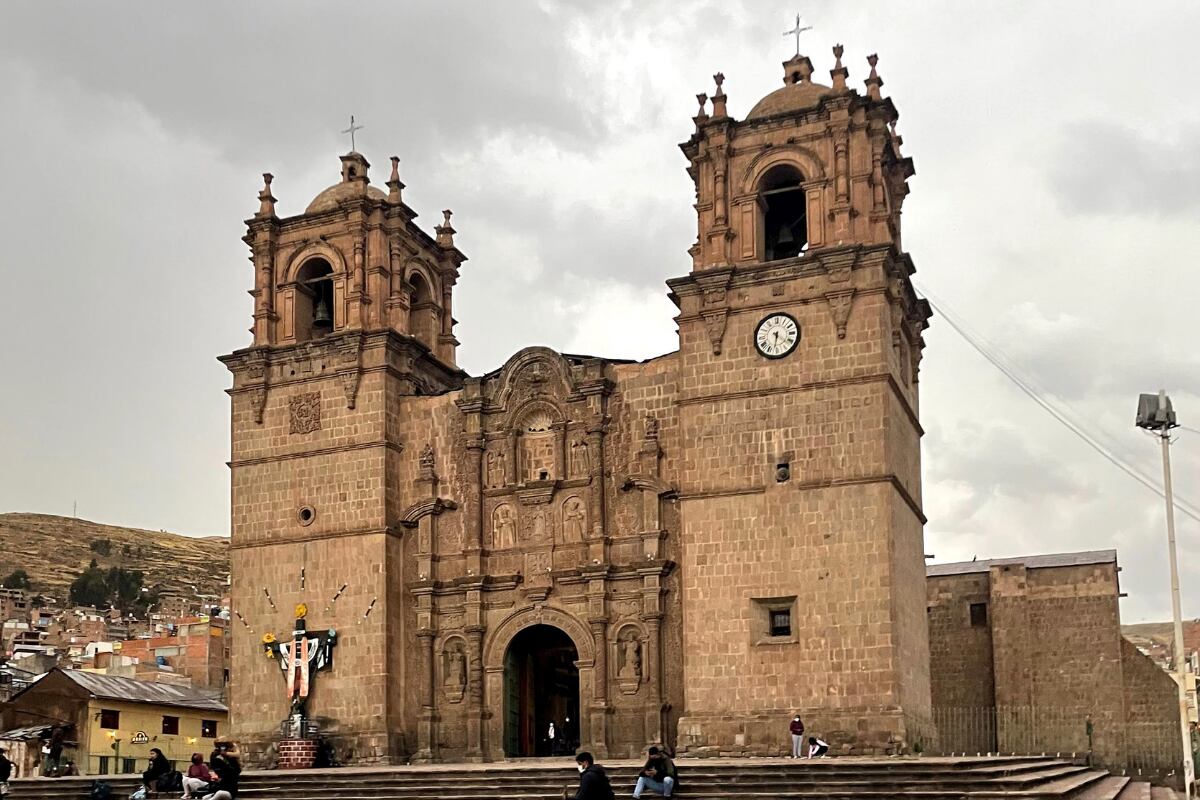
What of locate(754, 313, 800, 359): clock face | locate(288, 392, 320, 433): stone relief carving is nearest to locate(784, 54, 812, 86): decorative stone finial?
locate(754, 313, 800, 359): clock face

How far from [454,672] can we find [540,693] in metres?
2.38

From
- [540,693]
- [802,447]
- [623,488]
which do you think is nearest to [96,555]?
[540,693]

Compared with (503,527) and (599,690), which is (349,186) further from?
(599,690)

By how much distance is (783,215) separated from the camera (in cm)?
2920

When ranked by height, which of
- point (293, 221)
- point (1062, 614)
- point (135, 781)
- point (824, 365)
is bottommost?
point (135, 781)

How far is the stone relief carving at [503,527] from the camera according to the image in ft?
93.1

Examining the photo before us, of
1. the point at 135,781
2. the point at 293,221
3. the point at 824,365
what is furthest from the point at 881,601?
the point at 293,221

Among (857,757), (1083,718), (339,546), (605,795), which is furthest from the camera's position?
(1083,718)

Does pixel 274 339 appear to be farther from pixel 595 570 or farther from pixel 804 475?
pixel 804 475

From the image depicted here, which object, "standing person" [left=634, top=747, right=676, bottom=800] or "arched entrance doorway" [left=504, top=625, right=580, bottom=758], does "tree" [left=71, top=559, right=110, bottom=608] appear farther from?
"standing person" [left=634, top=747, right=676, bottom=800]

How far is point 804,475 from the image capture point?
25.6 metres

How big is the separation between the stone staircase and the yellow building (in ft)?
38.3

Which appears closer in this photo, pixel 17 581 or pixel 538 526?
pixel 538 526

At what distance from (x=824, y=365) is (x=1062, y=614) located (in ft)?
40.7
